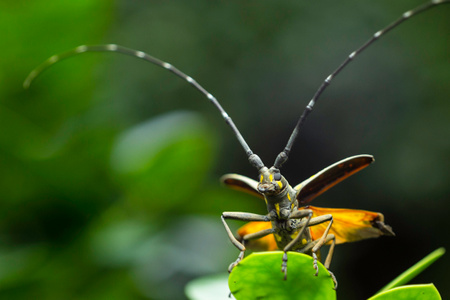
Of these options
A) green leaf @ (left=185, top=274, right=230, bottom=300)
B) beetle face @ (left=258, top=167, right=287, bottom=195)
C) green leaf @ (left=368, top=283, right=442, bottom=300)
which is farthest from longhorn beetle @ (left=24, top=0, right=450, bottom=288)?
green leaf @ (left=368, top=283, right=442, bottom=300)

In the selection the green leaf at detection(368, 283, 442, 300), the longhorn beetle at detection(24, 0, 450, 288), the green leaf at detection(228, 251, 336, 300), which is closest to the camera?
the green leaf at detection(368, 283, 442, 300)

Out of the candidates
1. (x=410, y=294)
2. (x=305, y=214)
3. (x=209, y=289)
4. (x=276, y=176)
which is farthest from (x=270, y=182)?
(x=410, y=294)

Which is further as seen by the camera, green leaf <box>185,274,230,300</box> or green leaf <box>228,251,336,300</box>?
green leaf <box>185,274,230,300</box>

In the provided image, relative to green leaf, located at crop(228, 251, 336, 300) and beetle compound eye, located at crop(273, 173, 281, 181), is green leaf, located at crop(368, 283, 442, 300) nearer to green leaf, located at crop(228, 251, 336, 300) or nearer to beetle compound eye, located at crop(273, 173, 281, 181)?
green leaf, located at crop(228, 251, 336, 300)

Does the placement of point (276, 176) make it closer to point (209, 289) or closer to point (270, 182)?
point (270, 182)

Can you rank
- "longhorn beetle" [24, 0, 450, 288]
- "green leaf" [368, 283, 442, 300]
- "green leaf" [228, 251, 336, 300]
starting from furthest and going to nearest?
"longhorn beetle" [24, 0, 450, 288]
"green leaf" [228, 251, 336, 300]
"green leaf" [368, 283, 442, 300]
